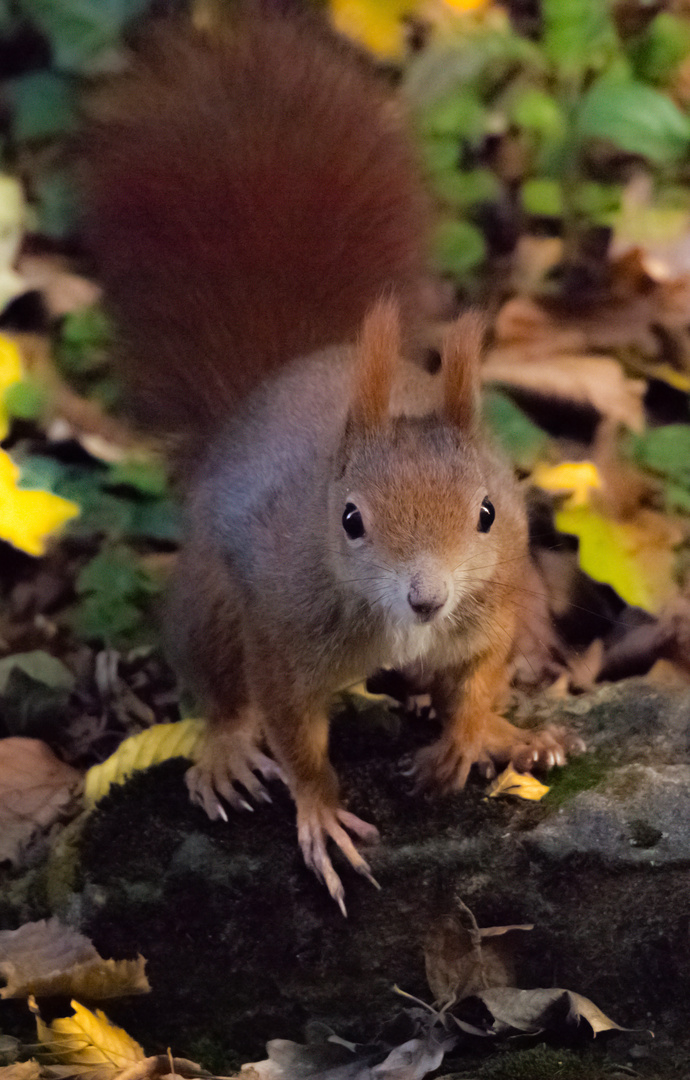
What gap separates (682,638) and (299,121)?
1.00 metres

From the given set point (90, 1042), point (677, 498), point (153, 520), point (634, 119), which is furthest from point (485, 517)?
point (634, 119)

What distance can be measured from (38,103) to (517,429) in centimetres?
123

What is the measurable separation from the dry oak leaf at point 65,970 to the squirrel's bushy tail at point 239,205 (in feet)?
2.54

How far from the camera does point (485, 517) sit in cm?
116

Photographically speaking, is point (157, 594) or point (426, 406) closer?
point (426, 406)

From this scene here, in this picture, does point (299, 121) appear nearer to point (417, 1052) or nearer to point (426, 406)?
point (426, 406)

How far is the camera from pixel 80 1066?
120 centimetres

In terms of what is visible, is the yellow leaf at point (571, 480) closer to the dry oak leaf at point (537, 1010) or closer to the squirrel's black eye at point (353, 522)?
the squirrel's black eye at point (353, 522)

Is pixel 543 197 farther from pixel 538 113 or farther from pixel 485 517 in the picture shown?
pixel 485 517

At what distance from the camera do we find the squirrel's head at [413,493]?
3.57ft

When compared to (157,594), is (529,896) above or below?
above

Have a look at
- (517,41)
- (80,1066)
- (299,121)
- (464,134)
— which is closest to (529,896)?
(80,1066)

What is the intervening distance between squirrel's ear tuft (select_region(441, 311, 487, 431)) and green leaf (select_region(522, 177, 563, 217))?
4.22ft

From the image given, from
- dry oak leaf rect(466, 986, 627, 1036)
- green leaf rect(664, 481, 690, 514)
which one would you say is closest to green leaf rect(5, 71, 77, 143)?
green leaf rect(664, 481, 690, 514)
